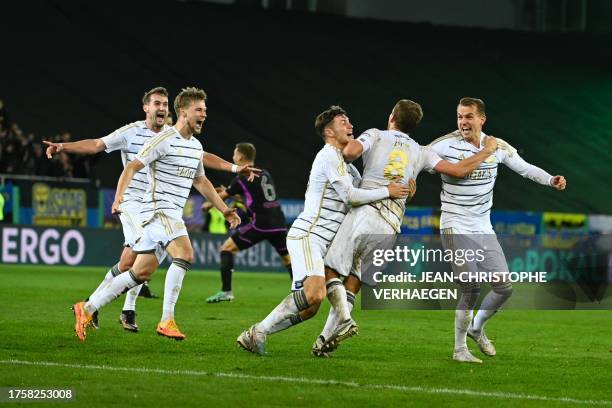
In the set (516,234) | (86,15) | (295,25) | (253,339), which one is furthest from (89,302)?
(295,25)

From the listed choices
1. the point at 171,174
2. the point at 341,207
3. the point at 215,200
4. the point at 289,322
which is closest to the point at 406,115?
the point at 341,207

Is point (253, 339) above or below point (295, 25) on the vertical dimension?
below

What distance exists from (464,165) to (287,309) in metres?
1.90

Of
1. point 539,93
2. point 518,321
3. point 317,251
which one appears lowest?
point 518,321

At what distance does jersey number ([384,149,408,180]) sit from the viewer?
400 inches

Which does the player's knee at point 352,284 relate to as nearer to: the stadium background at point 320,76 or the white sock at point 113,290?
the white sock at point 113,290

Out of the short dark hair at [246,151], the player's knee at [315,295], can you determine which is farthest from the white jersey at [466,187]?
the short dark hair at [246,151]

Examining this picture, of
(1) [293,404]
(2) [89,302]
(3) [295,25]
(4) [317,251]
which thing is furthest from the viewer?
(3) [295,25]

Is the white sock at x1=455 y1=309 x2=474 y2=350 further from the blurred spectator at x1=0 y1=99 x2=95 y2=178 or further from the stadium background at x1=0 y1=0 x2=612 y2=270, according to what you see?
the stadium background at x1=0 y1=0 x2=612 y2=270

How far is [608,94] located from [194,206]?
71.4ft

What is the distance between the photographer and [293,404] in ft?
24.5

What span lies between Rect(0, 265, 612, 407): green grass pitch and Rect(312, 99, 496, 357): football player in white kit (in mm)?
818

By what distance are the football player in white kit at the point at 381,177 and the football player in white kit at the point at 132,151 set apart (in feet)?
6.57

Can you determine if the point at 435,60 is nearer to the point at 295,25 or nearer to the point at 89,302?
the point at 295,25
